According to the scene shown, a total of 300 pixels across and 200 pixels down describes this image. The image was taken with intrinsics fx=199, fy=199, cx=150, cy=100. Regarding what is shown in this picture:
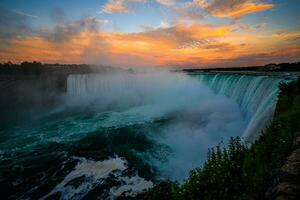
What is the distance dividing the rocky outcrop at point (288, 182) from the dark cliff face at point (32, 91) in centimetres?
4623

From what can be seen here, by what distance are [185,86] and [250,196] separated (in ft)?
139

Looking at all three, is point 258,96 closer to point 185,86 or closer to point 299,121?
point 299,121

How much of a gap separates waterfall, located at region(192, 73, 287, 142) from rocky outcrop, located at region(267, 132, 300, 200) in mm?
4211

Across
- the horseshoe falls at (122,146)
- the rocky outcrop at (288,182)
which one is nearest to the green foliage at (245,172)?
the rocky outcrop at (288,182)

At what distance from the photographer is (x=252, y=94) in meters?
18.6

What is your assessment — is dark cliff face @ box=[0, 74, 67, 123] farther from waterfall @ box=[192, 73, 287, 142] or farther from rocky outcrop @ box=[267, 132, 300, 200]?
rocky outcrop @ box=[267, 132, 300, 200]

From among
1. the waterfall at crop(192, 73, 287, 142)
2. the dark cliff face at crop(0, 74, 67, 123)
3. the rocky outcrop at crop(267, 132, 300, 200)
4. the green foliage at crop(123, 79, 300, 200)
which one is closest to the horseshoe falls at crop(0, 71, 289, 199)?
the waterfall at crop(192, 73, 287, 142)

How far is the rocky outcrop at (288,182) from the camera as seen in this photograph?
261 cm

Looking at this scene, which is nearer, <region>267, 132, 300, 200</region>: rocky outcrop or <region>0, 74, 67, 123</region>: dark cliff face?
<region>267, 132, 300, 200</region>: rocky outcrop

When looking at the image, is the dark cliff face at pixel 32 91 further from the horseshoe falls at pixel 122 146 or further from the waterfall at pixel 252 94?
the waterfall at pixel 252 94

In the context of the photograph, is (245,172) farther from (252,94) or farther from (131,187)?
(252,94)

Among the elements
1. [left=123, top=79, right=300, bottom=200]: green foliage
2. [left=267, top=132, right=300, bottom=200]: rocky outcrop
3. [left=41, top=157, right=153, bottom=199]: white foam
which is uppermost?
[left=267, top=132, right=300, bottom=200]: rocky outcrop

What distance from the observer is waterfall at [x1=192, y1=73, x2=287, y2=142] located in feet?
34.2

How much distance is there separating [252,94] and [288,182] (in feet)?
57.5
